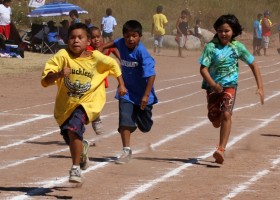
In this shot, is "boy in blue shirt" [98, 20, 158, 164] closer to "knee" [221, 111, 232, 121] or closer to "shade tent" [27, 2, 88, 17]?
"knee" [221, 111, 232, 121]

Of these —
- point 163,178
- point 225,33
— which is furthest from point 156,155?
point 163,178

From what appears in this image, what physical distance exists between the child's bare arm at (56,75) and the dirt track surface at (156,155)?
3.30ft

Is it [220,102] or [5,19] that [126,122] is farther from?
[5,19]

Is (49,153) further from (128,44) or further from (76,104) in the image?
(76,104)

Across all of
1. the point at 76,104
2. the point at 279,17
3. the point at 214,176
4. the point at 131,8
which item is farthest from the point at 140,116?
the point at 279,17

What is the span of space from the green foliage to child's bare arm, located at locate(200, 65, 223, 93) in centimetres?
3425

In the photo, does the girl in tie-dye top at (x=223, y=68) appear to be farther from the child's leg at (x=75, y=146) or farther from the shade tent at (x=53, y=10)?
the shade tent at (x=53, y=10)

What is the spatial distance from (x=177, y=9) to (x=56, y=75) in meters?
44.5

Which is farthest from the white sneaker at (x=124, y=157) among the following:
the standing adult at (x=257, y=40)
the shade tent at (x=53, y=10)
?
the standing adult at (x=257, y=40)

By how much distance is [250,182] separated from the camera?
9812 mm

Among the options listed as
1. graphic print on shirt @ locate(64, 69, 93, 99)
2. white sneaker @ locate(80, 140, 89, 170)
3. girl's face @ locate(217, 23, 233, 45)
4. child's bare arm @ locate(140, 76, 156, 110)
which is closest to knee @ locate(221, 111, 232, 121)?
girl's face @ locate(217, 23, 233, 45)

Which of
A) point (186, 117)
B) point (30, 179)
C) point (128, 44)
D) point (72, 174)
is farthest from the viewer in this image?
point (186, 117)

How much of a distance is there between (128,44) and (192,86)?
12556 mm

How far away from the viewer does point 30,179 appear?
385 inches
